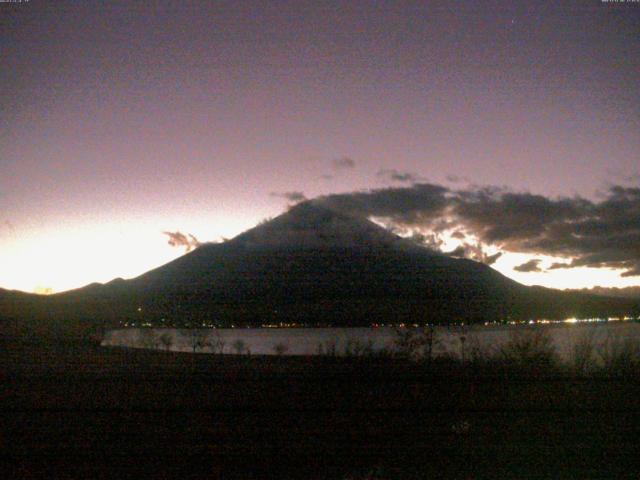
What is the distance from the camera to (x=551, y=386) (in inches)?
500

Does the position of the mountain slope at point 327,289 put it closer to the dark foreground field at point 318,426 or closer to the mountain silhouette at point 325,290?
the mountain silhouette at point 325,290

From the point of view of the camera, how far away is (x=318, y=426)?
8.64 m

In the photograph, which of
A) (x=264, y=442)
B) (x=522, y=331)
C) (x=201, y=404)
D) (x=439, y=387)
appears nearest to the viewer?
(x=264, y=442)

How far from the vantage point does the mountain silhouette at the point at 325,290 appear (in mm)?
69688

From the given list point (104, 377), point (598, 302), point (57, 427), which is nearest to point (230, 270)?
point (598, 302)

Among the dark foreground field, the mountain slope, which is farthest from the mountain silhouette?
the dark foreground field

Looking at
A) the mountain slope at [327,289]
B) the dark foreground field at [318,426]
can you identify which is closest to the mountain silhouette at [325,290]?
the mountain slope at [327,289]

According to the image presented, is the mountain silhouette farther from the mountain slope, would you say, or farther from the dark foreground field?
the dark foreground field

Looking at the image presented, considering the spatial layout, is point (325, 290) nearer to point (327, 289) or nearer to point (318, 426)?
point (327, 289)

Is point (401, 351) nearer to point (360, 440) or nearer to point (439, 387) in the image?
point (439, 387)

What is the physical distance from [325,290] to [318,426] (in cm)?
A: 7251

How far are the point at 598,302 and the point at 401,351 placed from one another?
7020cm

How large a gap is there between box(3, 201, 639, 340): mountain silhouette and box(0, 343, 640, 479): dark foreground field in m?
44.0

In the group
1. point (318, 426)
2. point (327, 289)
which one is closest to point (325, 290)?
point (327, 289)
